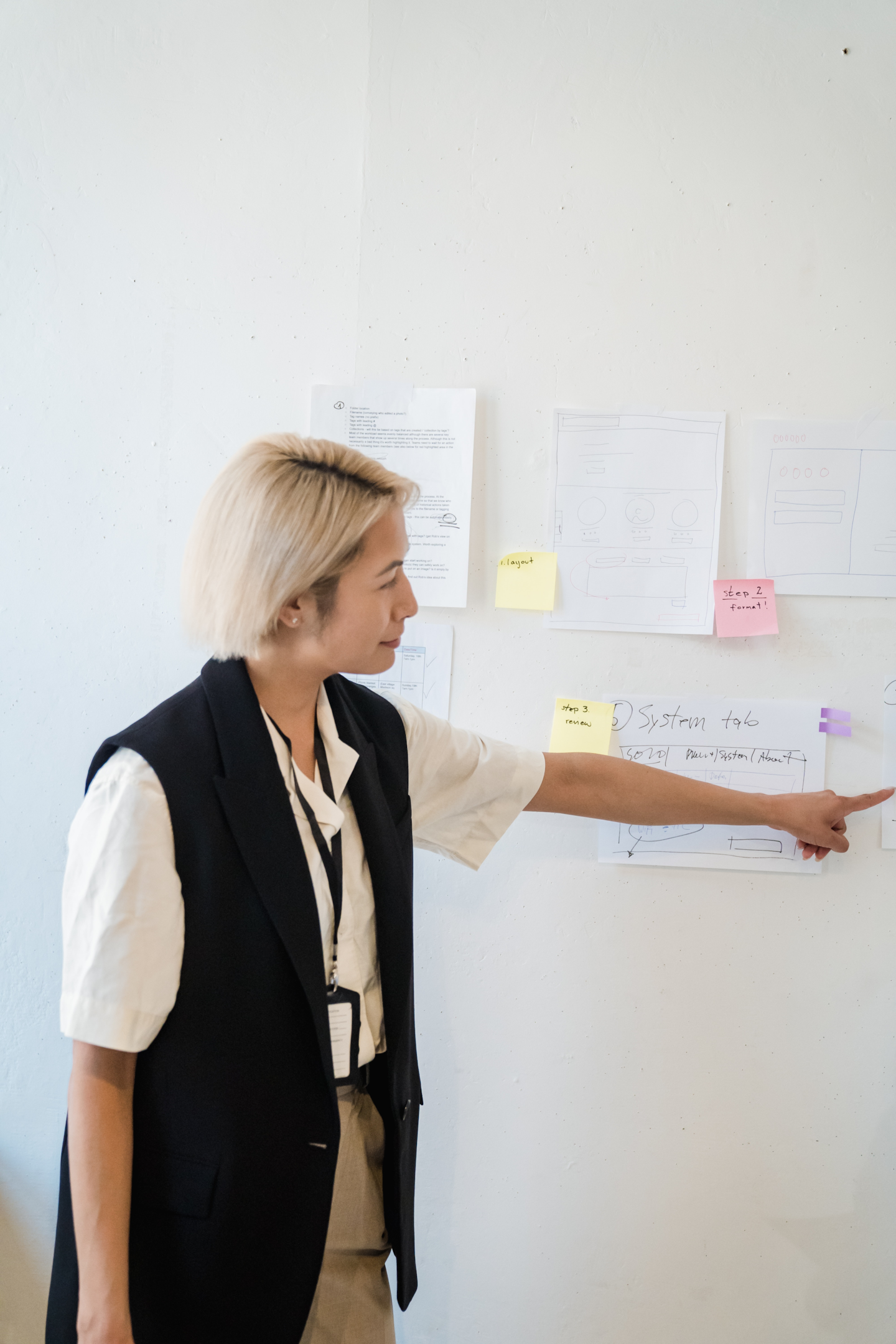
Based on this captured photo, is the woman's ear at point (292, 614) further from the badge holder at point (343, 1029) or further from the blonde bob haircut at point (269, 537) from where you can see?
the badge holder at point (343, 1029)

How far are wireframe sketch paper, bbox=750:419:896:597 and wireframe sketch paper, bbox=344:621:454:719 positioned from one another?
0.53m

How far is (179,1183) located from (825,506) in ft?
4.28

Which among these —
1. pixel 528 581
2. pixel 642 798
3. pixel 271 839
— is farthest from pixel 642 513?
pixel 271 839

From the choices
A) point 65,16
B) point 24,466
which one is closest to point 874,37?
point 65,16

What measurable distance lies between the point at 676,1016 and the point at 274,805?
2.86 ft

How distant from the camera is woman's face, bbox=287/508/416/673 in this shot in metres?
0.99

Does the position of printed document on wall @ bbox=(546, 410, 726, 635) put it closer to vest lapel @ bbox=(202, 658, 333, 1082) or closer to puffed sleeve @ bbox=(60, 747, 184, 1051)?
vest lapel @ bbox=(202, 658, 333, 1082)

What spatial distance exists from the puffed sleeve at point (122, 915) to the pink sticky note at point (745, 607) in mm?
934

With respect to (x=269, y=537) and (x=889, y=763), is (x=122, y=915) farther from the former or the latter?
(x=889, y=763)

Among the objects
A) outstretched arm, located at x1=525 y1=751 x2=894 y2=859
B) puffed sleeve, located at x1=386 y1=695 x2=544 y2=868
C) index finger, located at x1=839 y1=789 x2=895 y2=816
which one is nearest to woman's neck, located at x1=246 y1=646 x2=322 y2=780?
puffed sleeve, located at x1=386 y1=695 x2=544 y2=868

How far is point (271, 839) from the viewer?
35.8 inches

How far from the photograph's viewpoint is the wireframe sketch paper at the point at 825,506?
1.38m

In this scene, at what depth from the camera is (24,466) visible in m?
1.51

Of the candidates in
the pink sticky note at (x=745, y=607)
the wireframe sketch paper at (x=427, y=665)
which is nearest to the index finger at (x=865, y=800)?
the pink sticky note at (x=745, y=607)
